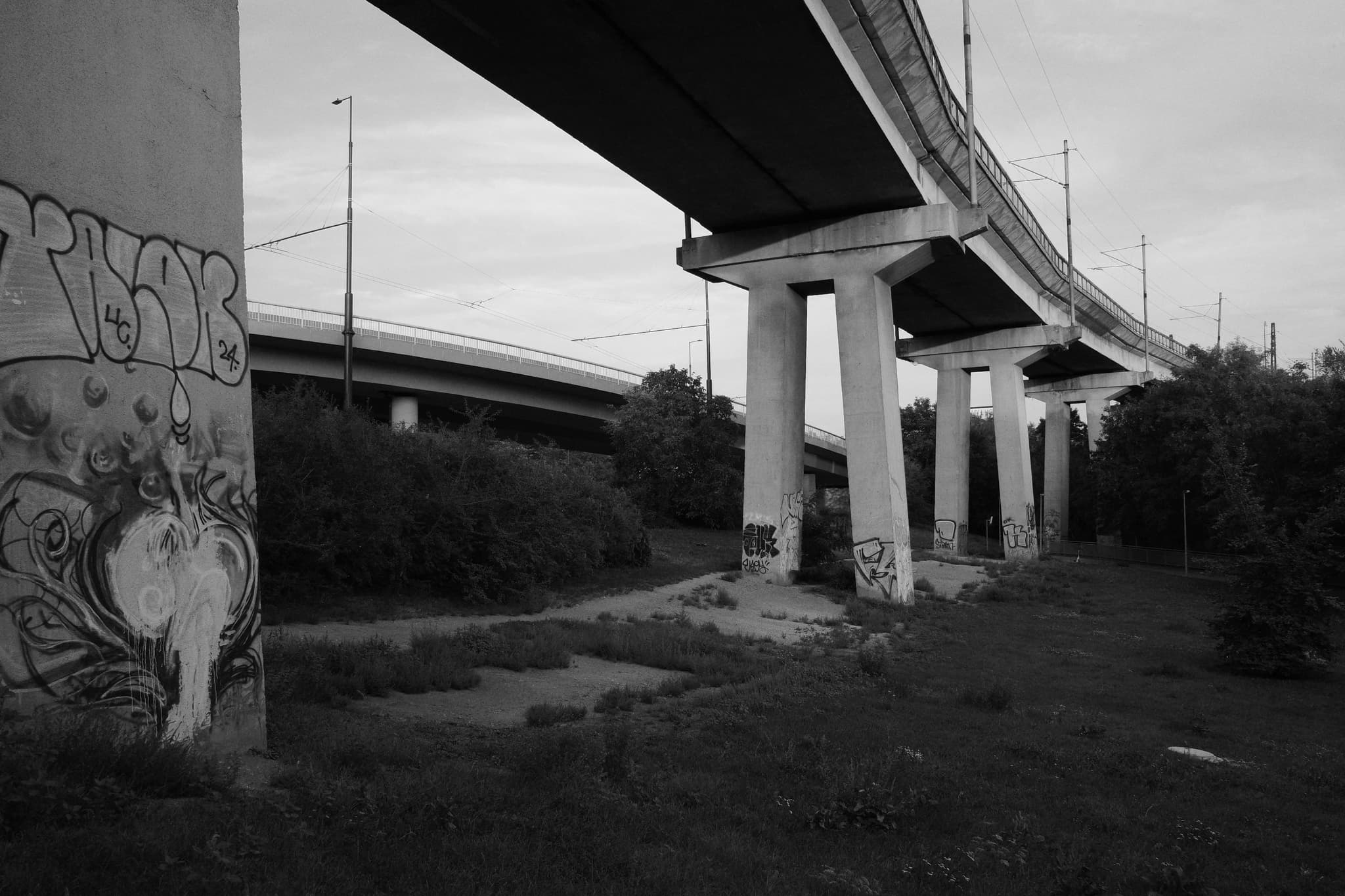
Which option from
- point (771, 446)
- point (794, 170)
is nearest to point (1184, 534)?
point (771, 446)

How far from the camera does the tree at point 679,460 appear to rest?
41.4 metres

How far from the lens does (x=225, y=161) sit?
303 inches

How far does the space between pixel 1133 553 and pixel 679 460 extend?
31279 millimetres

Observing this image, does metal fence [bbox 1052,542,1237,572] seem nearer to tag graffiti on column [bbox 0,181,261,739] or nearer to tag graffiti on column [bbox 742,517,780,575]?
tag graffiti on column [bbox 742,517,780,575]

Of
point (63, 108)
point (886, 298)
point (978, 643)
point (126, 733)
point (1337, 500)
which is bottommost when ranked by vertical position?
point (978, 643)

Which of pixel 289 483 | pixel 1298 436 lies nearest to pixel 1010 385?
pixel 1298 436

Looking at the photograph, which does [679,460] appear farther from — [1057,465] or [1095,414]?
[1095,414]

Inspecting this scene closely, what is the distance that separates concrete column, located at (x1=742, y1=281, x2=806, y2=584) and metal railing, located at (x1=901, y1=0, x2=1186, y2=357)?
6666 mm

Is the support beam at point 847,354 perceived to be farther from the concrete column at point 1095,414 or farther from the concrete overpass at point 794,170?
the concrete column at point 1095,414

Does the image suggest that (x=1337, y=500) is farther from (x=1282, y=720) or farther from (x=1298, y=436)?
(x=1298, y=436)

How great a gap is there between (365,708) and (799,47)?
14.8 metres

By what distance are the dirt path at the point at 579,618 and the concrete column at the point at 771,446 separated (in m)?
1.09

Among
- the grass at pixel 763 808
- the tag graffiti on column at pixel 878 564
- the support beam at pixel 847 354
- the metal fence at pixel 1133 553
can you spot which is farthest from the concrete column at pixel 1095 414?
the grass at pixel 763 808

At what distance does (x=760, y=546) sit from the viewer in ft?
95.4
